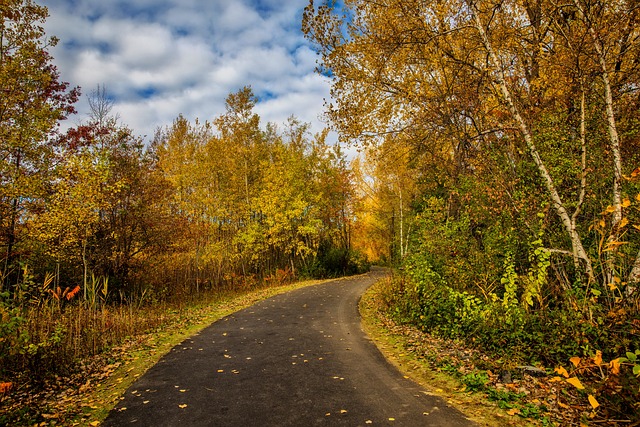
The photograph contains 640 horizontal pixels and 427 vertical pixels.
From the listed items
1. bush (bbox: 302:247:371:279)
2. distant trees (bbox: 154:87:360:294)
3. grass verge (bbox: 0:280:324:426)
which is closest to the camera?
grass verge (bbox: 0:280:324:426)

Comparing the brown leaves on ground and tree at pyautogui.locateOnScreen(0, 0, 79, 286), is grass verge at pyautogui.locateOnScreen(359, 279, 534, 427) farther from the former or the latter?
tree at pyautogui.locateOnScreen(0, 0, 79, 286)

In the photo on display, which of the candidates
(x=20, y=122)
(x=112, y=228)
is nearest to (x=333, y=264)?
(x=112, y=228)

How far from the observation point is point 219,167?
78.9ft

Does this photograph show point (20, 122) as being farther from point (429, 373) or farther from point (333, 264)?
point (333, 264)

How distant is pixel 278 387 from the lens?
5559 mm

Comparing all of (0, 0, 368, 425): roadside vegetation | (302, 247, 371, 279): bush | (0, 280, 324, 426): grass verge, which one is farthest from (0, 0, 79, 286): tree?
(302, 247, 371, 279): bush

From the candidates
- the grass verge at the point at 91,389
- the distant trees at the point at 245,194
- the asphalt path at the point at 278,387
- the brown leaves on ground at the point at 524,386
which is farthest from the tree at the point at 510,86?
the distant trees at the point at 245,194

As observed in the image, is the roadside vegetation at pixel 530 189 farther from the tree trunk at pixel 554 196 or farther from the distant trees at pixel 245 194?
the distant trees at pixel 245 194

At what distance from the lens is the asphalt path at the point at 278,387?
14.9ft

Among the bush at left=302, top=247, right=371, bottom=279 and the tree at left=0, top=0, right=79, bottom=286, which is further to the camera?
the bush at left=302, top=247, right=371, bottom=279

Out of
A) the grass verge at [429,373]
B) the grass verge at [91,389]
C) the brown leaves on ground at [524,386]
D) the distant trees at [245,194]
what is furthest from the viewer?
the distant trees at [245,194]

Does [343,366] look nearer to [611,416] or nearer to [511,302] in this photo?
[511,302]

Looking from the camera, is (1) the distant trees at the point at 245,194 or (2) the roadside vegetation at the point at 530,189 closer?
(2) the roadside vegetation at the point at 530,189

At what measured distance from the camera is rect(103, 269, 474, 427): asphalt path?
4.54m
